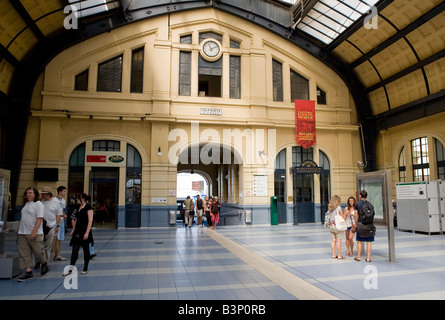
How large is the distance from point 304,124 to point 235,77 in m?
4.65

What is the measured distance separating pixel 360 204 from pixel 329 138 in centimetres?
1121

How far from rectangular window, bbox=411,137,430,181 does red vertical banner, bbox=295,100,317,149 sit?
5.08m

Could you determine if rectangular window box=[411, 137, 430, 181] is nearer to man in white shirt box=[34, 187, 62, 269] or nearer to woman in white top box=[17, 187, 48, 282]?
man in white shirt box=[34, 187, 62, 269]

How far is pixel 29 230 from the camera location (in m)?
6.48

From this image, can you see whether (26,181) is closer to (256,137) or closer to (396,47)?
(256,137)

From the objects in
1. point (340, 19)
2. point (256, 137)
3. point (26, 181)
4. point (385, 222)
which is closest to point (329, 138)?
point (256, 137)

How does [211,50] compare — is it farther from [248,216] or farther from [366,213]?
[366,213]

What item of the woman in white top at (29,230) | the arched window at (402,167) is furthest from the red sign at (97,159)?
the arched window at (402,167)

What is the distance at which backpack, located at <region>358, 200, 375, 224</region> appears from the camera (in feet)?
25.9

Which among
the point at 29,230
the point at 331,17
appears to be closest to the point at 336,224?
the point at 29,230

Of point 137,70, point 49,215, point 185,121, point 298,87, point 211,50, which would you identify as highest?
point 211,50

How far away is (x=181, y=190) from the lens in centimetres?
4416

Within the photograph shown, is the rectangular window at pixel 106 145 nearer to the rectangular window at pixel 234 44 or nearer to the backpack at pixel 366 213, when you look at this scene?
the rectangular window at pixel 234 44

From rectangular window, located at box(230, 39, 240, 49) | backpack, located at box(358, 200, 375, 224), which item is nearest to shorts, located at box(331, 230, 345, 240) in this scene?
backpack, located at box(358, 200, 375, 224)
